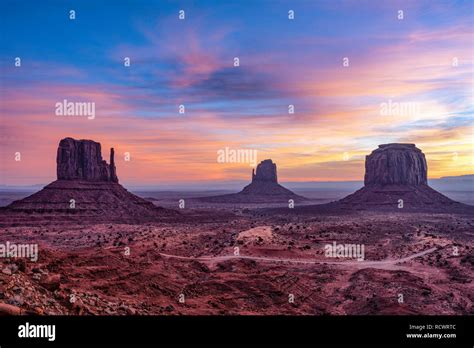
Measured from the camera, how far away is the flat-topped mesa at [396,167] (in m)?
130

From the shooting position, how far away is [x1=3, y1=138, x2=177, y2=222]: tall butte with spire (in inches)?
3130

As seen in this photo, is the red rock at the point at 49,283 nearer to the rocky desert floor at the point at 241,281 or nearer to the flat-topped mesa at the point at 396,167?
the rocky desert floor at the point at 241,281

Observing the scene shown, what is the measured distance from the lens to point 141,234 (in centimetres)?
5766

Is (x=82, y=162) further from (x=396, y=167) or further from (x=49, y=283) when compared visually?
(x=396, y=167)

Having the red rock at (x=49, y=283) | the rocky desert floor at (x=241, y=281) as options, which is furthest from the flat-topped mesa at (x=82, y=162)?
the red rock at (x=49, y=283)

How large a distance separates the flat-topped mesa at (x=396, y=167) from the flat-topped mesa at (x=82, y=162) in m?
96.3

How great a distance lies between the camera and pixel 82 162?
9925cm

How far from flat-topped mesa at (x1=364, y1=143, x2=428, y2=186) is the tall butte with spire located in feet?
270

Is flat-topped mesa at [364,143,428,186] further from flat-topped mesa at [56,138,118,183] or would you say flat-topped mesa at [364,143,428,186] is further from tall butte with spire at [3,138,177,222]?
flat-topped mesa at [56,138,118,183]

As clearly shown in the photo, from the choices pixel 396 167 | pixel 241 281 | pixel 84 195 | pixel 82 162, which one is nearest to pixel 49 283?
pixel 241 281

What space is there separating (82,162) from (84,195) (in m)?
13.7

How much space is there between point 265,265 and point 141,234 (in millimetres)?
30490
